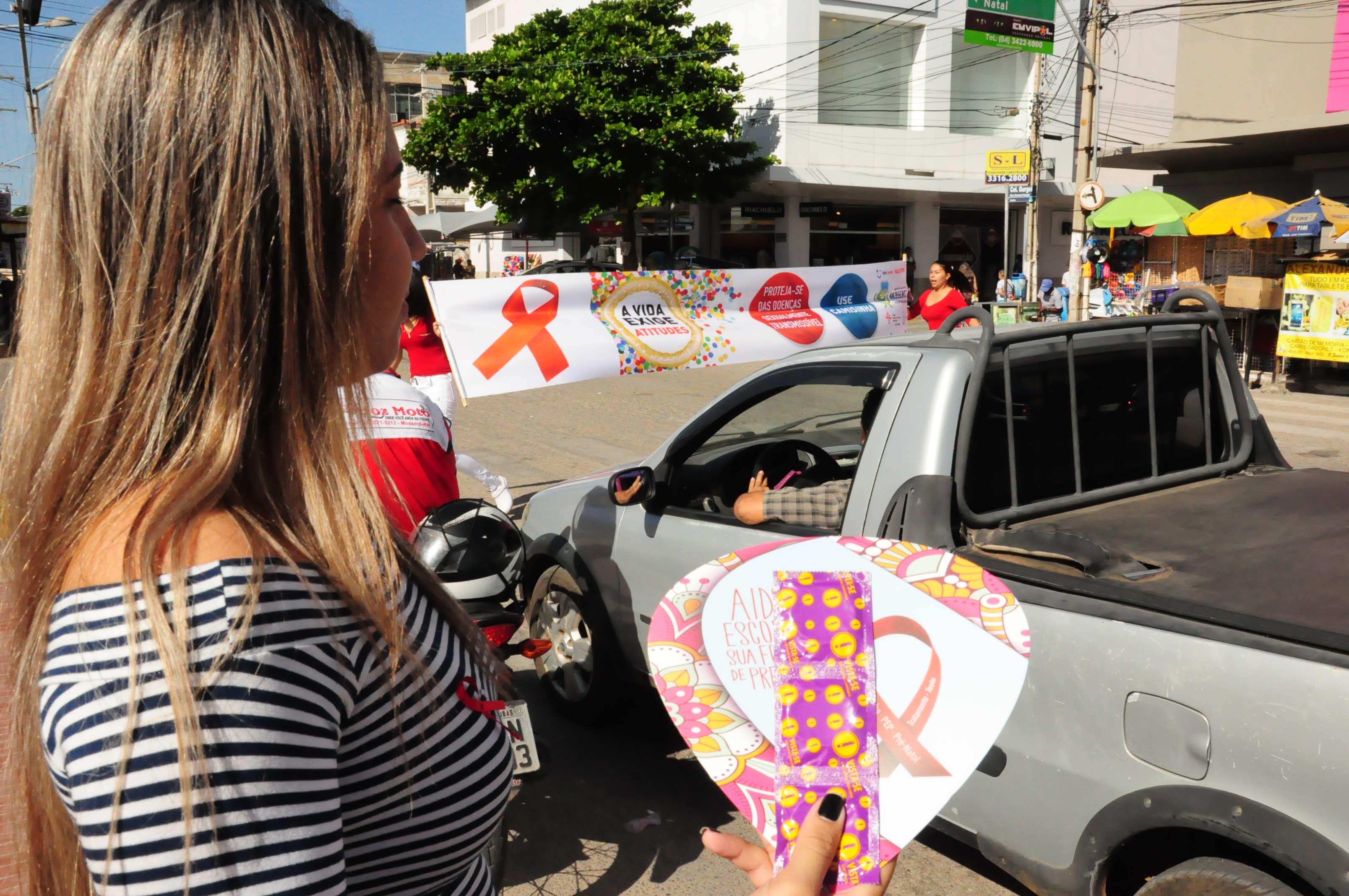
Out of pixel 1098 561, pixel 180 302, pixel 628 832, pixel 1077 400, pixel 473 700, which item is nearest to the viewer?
pixel 180 302

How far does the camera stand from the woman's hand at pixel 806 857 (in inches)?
40.4

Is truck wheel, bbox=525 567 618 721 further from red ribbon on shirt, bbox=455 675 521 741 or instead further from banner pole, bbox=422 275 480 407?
red ribbon on shirt, bbox=455 675 521 741

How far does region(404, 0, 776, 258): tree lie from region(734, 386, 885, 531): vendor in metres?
25.1

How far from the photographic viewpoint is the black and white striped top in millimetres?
721

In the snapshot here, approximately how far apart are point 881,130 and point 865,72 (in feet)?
6.14

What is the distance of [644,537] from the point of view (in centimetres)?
378

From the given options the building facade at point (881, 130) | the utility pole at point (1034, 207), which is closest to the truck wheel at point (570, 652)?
the utility pole at point (1034, 207)

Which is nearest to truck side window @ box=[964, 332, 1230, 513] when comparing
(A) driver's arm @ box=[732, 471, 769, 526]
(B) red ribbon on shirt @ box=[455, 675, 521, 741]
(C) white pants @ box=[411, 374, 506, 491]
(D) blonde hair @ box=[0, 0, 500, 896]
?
(A) driver's arm @ box=[732, 471, 769, 526]

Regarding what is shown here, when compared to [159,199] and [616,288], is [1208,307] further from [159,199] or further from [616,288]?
[616,288]

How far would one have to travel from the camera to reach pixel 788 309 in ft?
27.8

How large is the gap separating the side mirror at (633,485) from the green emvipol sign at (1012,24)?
17701 mm

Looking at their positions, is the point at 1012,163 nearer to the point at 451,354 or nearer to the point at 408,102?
the point at 451,354

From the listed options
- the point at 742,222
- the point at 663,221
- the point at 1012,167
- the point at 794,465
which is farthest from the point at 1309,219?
the point at 663,221

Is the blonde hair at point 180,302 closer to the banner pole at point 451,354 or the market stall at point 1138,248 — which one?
the banner pole at point 451,354
